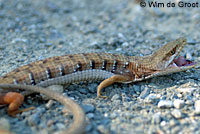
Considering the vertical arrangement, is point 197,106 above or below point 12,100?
below

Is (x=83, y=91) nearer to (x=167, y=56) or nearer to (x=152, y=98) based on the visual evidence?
(x=152, y=98)

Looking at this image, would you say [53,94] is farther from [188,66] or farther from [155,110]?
[188,66]

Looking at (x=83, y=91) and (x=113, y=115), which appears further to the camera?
(x=83, y=91)

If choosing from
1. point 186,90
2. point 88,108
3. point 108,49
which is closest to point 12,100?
point 88,108

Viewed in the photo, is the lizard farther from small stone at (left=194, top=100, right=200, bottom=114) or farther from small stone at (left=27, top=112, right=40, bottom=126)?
small stone at (left=194, top=100, right=200, bottom=114)

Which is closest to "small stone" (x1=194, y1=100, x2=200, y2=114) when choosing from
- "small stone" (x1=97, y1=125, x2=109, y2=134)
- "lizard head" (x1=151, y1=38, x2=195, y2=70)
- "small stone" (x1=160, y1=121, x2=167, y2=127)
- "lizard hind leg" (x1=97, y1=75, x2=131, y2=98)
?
"small stone" (x1=160, y1=121, x2=167, y2=127)

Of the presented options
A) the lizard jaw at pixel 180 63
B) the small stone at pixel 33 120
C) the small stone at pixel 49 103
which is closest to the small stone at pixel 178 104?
the lizard jaw at pixel 180 63
